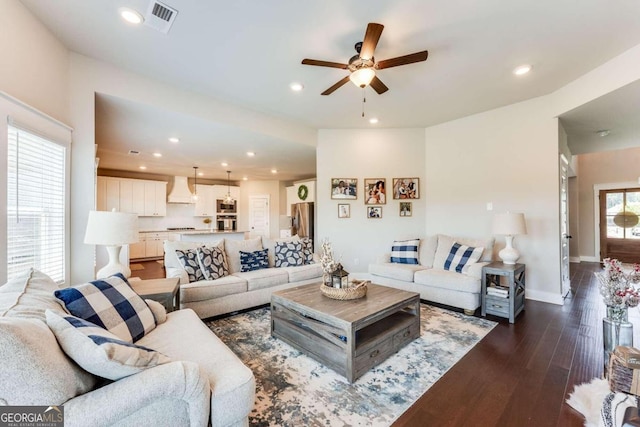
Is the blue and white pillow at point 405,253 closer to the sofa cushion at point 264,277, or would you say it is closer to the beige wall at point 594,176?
the sofa cushion at point 264,277

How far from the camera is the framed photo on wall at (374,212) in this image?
5.12 metres

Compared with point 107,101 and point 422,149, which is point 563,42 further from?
point 107,101

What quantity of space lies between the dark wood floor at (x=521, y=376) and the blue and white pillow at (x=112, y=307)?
174 cm

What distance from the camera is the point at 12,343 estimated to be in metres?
0.86

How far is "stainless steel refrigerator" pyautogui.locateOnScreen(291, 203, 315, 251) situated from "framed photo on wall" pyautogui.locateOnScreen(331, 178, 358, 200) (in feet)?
8.89

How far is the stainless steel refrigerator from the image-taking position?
776 centimetres

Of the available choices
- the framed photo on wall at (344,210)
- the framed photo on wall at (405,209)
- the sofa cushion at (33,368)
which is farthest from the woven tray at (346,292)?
the framed photo on wall at (405,209)

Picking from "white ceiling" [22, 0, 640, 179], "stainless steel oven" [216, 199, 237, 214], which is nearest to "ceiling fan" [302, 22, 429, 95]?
"white ceiling" [22, 0, 640, 179]

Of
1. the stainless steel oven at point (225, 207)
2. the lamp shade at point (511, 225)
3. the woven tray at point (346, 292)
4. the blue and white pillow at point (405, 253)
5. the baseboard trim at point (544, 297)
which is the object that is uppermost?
the stainless steel oven at point (225, 207)

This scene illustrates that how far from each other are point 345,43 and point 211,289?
9.95 ft

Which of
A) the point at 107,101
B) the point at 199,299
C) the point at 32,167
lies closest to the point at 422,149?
the point at 199,299

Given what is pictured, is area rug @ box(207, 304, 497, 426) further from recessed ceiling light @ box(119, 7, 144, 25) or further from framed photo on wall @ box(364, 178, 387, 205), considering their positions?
recessed ceiling light @ box(119, 7, 144, 25)

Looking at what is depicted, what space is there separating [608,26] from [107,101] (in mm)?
5107

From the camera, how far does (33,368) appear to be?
2.91 ft
